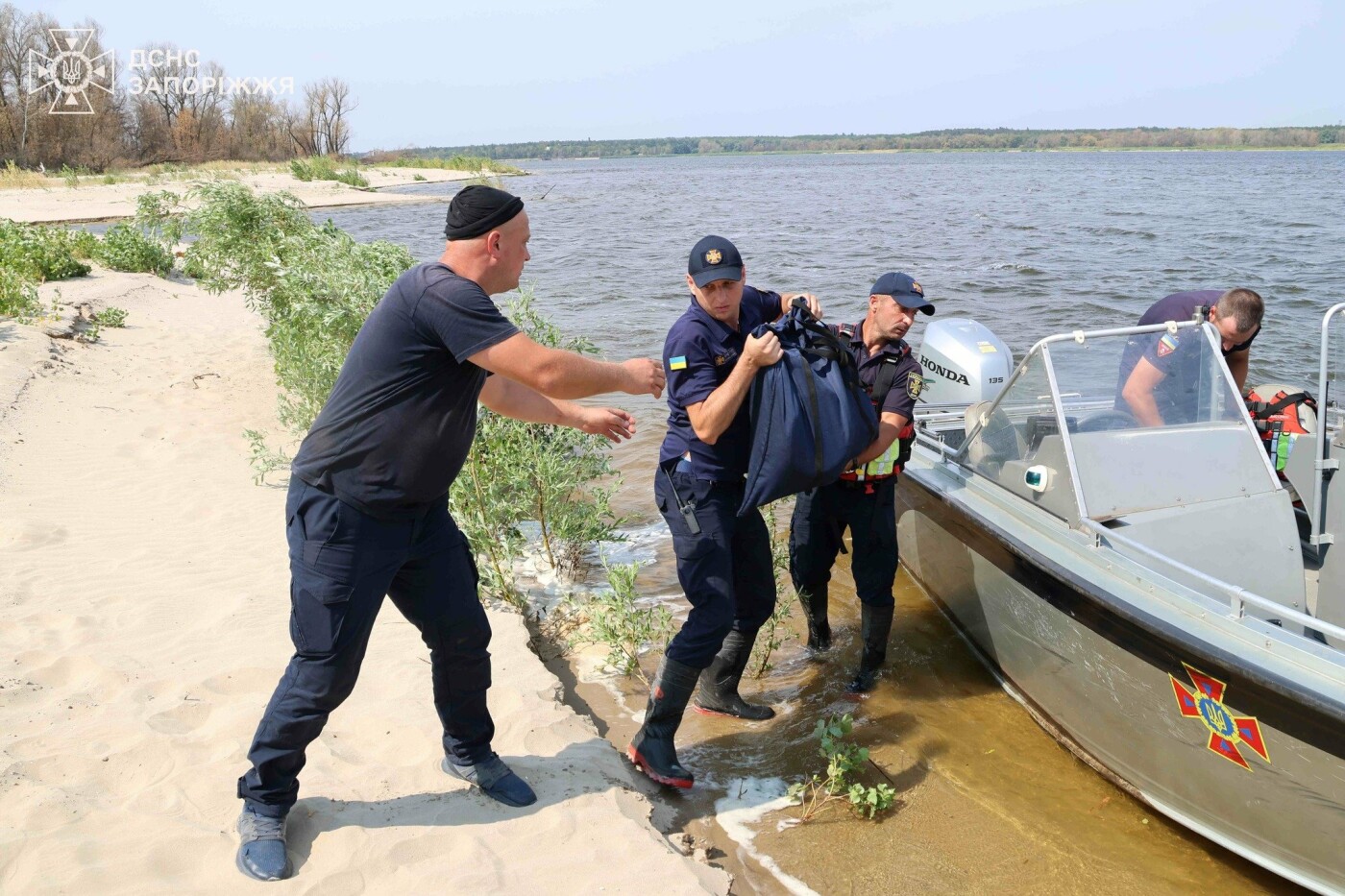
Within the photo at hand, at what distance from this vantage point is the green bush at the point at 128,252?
1491cm

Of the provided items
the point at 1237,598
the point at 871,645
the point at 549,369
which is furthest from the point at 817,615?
the point at 549,369

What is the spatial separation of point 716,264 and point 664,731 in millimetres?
1809

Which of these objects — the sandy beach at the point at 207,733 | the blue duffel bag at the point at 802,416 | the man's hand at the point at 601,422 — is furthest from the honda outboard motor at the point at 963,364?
the man's hand at the point at 601,422

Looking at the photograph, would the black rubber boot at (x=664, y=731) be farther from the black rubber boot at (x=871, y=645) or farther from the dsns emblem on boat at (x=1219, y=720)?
the dsns emblem on boat at (x=1219, y=720)

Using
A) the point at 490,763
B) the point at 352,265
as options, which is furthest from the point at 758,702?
the point at 352,265

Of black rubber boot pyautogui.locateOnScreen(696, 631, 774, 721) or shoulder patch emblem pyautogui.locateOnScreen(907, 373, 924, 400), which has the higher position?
shoulder patch emblem pyautogui.locateOnScreen(907, 373, 924, 400)

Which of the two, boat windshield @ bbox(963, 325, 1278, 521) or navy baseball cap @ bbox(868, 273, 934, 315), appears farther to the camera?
navy baseball cap @ bbox(868, 273, 934, 315)

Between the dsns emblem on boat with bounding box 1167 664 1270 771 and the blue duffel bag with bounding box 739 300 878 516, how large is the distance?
4.44 ft

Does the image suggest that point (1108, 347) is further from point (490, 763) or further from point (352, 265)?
point (352, 265)

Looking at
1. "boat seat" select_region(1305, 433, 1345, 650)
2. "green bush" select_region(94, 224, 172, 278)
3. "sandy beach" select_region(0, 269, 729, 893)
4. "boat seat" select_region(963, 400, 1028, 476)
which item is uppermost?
"green bush" select_region(94, 224, 172, 278)

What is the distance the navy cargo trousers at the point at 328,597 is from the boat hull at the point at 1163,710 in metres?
2.38

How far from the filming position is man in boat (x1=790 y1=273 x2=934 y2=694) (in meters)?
4.28

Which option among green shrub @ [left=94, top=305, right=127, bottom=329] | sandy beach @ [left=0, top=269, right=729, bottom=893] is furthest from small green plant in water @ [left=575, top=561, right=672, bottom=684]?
green shrub @ [left=94, top=305, right=127, bottom=329]

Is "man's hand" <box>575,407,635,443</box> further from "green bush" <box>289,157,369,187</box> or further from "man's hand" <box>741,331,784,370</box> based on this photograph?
"green bush" <box>289,157,369,187</box>
